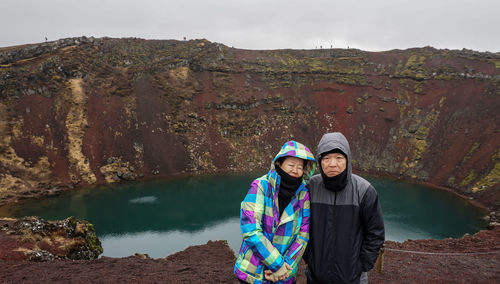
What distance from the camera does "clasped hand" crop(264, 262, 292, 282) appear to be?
3553mm

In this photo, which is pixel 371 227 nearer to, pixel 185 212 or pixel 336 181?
pixel 336 181

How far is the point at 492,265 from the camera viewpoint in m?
11.9

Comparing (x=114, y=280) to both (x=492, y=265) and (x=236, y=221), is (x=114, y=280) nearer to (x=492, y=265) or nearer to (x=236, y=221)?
(x=492, y=265)

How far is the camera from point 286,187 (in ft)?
12.0

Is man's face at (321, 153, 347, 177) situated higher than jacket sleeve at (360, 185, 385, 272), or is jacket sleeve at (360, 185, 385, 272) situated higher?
man's face at (321, 153, 347, 177)

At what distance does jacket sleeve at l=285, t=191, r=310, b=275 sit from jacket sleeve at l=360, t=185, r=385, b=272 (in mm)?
695

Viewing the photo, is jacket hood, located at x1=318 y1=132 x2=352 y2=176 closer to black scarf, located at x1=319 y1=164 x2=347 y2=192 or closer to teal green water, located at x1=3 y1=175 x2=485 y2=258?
black scarf, located at x1=319 y1=164 x2=347 y2=192

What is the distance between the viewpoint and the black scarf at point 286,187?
3609 mm

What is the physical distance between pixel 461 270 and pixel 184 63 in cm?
5469

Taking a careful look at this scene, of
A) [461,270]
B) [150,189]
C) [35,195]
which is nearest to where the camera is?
[461,270]

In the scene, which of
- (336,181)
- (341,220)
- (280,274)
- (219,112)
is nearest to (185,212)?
(219,112)

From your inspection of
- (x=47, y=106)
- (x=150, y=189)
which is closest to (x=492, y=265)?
(x=150, y=189)

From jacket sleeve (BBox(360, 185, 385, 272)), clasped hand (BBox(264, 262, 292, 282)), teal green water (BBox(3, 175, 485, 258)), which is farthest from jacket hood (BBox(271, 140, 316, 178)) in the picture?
teal green water (BBox(3, 175, 485, 258))

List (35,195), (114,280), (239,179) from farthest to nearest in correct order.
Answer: (239,179), (35,195), (114,280)
